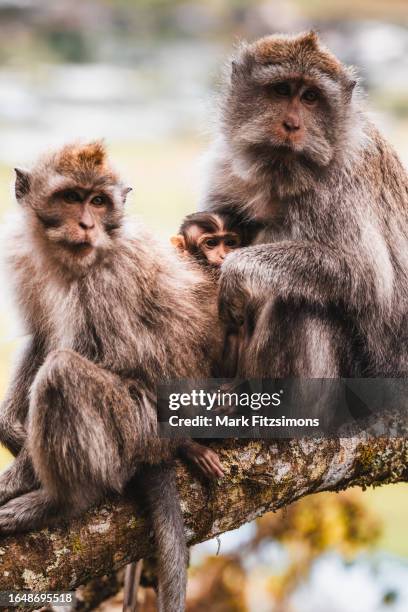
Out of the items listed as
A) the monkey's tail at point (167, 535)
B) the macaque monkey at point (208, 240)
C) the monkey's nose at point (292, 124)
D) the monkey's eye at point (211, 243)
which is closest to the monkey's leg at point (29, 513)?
the monkey's tail at point (167, 535)

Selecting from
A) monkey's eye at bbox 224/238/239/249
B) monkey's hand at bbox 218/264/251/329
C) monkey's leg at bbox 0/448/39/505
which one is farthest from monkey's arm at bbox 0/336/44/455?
monkey's eye at bbox 224/238/239/249

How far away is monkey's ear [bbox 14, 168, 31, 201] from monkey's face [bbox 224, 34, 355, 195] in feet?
5.12

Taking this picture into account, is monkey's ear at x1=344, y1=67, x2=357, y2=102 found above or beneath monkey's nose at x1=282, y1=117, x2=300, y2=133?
above

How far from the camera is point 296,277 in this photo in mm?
5359

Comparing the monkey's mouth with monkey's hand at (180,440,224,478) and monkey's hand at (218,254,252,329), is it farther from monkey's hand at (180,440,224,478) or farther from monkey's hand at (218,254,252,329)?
monkey's hand at (180,440,224,478)

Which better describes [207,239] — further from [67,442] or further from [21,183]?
[67,442]

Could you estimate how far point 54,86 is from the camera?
1463 cm

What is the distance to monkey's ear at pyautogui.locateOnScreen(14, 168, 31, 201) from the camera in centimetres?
480

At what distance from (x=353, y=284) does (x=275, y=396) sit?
85 cm

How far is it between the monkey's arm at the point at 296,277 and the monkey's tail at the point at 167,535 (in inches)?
43.2

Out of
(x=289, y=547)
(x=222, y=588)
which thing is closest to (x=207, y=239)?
(x=289, y=547)

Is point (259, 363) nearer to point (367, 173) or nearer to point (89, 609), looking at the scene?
point (367, 173)

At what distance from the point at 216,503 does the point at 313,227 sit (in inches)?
71.5

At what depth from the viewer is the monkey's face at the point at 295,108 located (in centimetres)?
546
